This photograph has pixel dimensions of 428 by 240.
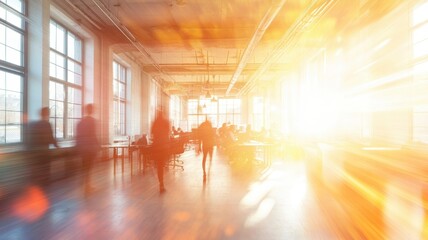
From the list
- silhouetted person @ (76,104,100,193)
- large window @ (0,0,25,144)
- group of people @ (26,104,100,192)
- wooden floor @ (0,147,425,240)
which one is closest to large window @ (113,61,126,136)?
large window @ (0,0,25,144)

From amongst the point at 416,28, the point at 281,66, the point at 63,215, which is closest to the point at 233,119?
the point at 281,66

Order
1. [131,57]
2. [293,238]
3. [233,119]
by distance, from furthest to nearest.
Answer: [233,119] < [131,57] < [293,238]

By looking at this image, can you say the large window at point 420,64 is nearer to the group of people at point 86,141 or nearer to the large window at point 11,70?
the group of people at point 86,141

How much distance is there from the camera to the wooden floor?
3287mm

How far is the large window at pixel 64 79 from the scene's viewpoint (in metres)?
7.34

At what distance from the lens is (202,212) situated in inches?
158

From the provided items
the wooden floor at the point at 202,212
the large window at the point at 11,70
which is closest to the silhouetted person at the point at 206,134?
the wooden floor at the point at 202,212

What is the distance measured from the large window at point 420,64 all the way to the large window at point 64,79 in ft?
26.8

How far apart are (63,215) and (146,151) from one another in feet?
12.4

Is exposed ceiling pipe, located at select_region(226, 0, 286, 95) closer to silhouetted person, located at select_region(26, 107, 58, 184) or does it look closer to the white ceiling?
→ the white ceiling

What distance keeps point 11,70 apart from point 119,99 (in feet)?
18.9

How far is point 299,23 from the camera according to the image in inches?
258

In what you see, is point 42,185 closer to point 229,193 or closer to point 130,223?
point 130,223

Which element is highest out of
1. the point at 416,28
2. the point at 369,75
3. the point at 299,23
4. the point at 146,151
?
the point at 299,23
